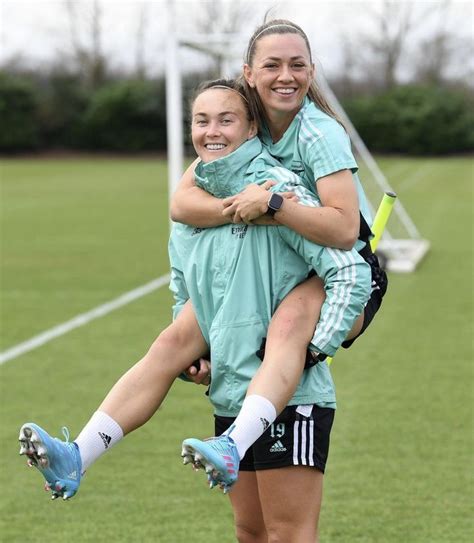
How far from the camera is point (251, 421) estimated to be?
3107 millimetres

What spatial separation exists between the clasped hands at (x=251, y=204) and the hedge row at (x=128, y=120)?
1897 inches

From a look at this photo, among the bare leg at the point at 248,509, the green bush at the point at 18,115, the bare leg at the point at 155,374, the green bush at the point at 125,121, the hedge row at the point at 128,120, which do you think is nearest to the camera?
the bare leg at the point at 155,374

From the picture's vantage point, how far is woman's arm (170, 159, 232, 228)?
3324 millimetres

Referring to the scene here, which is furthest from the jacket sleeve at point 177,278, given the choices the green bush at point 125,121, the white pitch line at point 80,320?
the green bush at point 125,121

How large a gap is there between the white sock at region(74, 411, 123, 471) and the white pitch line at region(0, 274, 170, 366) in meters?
5.82

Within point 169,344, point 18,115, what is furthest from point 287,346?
point 18,115

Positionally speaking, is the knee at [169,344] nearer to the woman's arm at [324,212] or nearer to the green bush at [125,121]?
the woman's arm at [324,212]

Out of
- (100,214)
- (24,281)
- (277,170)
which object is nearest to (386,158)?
(100,214)

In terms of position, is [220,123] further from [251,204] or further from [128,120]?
[128,120]

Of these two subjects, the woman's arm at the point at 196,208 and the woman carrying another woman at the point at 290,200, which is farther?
the woman's arm at the point at 196,208

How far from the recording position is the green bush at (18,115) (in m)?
50.4

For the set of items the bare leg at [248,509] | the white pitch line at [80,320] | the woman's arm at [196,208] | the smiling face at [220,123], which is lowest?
the white pitch line at [80,320]

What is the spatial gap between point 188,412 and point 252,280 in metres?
4.34

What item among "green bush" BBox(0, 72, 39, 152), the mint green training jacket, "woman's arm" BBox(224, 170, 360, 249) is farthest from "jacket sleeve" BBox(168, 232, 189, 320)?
"green bush" BBox(0, 72, 39, 152)
